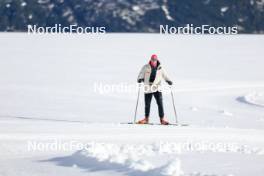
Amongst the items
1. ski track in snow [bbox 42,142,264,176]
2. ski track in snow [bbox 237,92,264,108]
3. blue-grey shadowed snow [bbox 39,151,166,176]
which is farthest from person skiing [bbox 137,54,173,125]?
ski track in snow [bbox 237,92,264,108]

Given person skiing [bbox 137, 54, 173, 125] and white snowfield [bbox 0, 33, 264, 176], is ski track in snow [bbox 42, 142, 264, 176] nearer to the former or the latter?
white snowfield [bbox 0, 33, 264, 176]

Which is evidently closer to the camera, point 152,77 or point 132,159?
point 132,159

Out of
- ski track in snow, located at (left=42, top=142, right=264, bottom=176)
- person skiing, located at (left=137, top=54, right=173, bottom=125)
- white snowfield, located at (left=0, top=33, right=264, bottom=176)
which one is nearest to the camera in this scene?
ski track in snow, located at (left=42, top=142, right=264, bottom=176)

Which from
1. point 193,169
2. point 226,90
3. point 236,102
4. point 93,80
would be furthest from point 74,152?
point 93,80

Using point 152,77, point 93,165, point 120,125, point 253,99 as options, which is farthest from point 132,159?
point 253,99

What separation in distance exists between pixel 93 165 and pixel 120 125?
4.59 metres

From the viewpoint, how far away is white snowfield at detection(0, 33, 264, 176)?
7.22m

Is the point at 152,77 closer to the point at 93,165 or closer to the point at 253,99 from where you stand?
the point at 93,165

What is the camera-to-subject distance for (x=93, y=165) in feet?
23.7

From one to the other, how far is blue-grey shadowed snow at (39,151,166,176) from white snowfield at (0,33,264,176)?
0.01 metres

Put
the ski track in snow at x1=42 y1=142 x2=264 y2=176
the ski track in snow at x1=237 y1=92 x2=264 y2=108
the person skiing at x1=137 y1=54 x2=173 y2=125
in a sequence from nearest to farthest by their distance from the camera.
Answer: the ski track in snow at x1=42 y1=142 x2=264 y2=176, the person skiing at x1=137 y1=54 x2=173 y2=125, the ski track in snow at x1=237 y1=92 x2=264 y2=108

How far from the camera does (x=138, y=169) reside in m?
6.74

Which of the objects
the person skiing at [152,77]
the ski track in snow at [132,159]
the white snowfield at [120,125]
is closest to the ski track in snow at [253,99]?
the white snowfield at [120,125]

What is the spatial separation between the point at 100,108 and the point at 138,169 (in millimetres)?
10500
